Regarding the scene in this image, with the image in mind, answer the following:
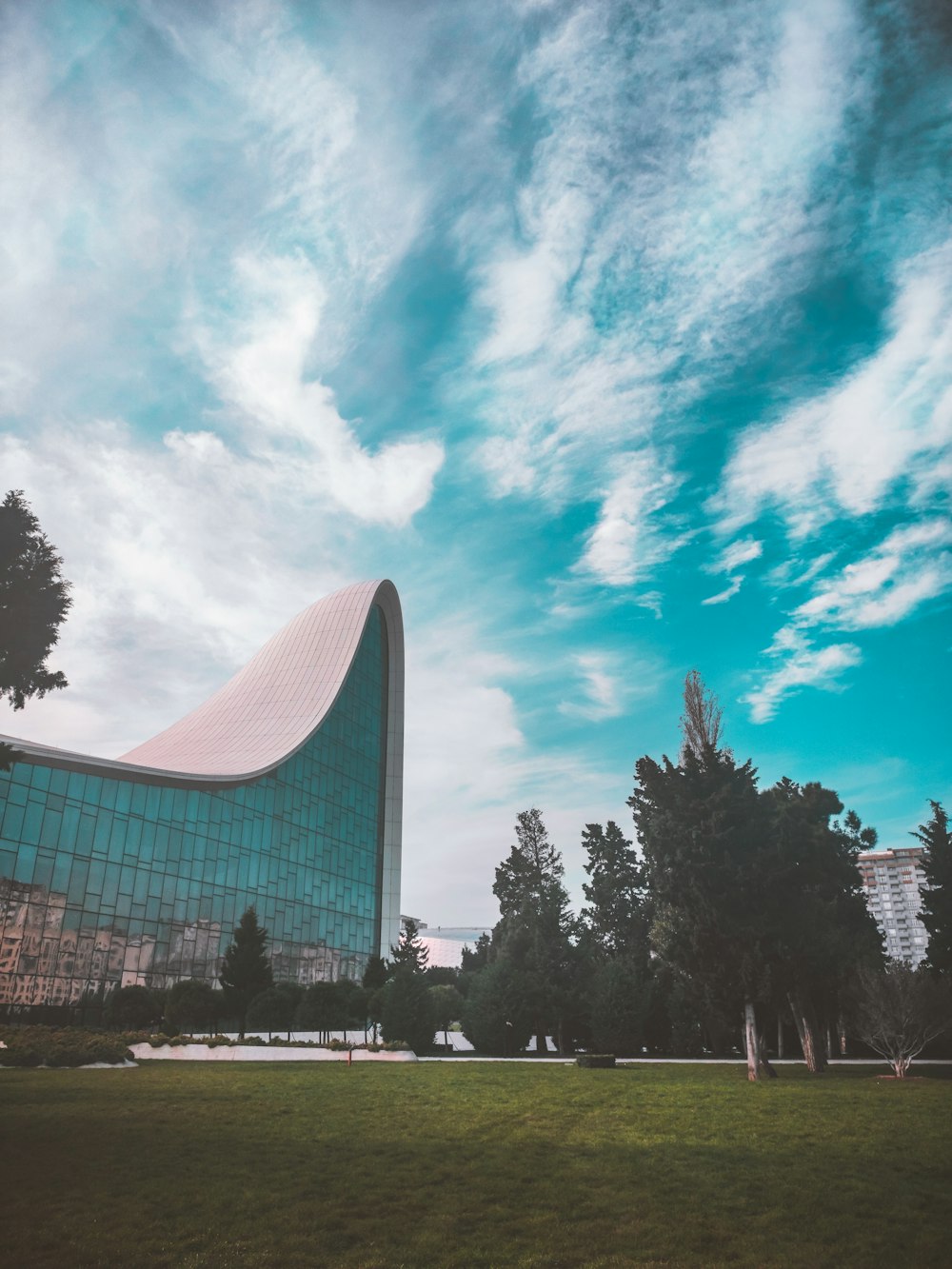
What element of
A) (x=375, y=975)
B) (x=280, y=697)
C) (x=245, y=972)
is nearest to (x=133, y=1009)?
(x=245, y=972)


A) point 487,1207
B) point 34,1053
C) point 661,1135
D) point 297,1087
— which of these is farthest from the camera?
point 34,1053

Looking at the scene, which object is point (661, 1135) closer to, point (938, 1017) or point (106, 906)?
point (938, 1017)

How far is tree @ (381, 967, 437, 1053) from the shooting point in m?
29.4

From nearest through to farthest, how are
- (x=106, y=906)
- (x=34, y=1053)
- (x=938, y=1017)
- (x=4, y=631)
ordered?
(x=4, y=631), (x=34, y=1053), (x=938, y=1017), (x=106, y=906)

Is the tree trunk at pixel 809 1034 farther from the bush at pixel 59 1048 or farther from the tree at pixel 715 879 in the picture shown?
the bush at pixel 59 1048

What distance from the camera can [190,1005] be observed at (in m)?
29.3

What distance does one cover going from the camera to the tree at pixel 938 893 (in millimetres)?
40656

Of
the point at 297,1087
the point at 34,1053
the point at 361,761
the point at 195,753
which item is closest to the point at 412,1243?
the point at 297,1087

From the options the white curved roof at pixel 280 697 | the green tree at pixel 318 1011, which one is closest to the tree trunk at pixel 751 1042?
the green tree at pixel 318 1011

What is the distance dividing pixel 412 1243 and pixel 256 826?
36.7 metres

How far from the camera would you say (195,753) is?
154 feet

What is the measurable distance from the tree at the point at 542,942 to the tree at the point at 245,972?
33.7 feet

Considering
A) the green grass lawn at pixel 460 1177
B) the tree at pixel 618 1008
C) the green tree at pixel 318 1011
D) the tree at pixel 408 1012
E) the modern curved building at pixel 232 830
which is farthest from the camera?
the tree at pixel 618 1008

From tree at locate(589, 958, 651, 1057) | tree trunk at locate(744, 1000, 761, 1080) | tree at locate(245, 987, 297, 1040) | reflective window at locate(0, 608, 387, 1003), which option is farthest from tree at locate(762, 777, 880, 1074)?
reflective window at locate(0, 608, 387, 1003)
